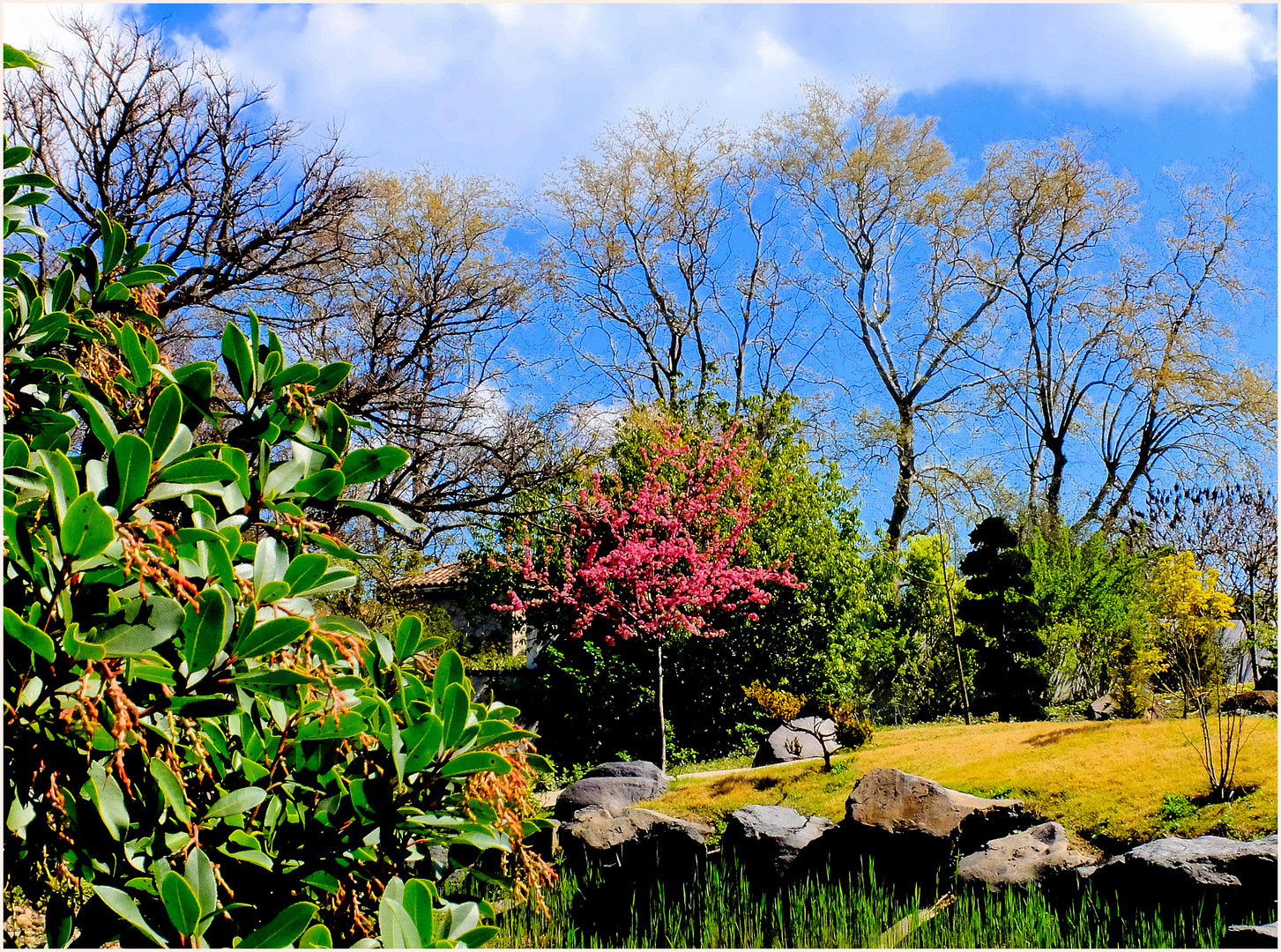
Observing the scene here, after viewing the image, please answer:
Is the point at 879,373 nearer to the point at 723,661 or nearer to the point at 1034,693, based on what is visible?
the point at 1034,693

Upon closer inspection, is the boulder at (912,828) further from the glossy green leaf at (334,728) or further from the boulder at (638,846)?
the glossy green leaf at (334,728)

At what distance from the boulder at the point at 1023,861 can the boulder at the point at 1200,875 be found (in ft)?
0.88

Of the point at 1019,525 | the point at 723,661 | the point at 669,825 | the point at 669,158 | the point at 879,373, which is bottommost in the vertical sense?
the point at 669,825

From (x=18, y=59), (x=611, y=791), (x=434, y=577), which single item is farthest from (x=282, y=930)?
(x=434, y=577)

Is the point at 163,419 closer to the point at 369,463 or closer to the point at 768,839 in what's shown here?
the point at 369,463

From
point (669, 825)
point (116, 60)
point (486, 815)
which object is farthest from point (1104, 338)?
point (486, 815)

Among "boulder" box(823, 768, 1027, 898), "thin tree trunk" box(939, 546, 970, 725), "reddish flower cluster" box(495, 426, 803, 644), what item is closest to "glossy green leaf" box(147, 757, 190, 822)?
"boulder" box(823, 768, 1027, 898)

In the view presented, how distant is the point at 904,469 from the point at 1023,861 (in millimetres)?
13533

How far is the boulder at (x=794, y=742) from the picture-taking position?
8.44 meters

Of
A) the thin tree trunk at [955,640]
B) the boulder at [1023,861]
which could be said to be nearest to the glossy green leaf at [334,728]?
the boulder at [1023,861]

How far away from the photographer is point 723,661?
33.7ft

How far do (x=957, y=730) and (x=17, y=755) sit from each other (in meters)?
9.03

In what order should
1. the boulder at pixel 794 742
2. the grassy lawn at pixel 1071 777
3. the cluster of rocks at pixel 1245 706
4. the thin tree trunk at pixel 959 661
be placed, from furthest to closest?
the thin tree trunk at pixel 959 661 → the cluster of rocks at pixel 1245 706 → the boulder at pixel 794 742 → the grassy lawn at pixel 1071 777

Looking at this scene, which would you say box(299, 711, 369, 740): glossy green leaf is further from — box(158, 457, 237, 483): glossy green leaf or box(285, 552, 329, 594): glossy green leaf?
box(158, 457, 237, 483): glossy green leaf
